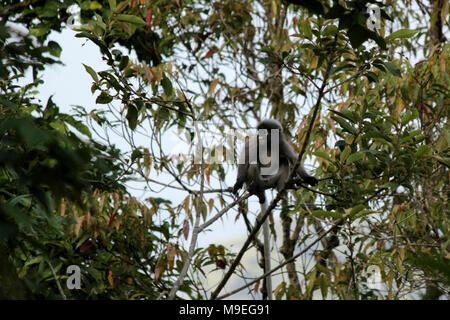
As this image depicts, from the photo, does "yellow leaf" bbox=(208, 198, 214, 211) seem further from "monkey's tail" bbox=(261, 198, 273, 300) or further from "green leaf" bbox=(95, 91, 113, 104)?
"green leaf" bbox=(95, 91, 113, 104)

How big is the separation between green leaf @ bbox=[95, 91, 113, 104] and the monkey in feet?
4.35

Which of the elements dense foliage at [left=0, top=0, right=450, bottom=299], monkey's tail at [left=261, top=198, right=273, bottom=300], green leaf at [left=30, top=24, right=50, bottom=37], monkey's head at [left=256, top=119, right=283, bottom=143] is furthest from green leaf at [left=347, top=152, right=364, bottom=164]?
green leaf at [left=30, top=24, right=50, bottom=37]

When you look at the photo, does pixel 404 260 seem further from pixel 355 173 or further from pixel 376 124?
pixel 376 124

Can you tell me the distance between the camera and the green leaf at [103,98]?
9.39 ft

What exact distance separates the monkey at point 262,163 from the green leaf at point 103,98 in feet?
4.35

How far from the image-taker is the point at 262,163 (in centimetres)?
434

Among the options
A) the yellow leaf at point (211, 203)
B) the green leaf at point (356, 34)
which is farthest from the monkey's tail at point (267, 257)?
the green leaf at point (356, 34)

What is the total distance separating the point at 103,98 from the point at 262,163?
1874mm

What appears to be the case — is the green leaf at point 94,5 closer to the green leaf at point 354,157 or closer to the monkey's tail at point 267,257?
the monkey's tail at point 267,257

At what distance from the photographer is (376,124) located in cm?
271
